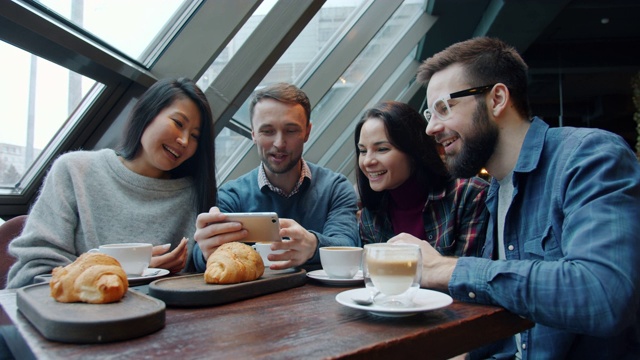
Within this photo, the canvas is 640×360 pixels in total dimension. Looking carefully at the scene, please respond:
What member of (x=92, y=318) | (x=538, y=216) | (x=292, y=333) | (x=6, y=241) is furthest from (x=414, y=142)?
(x=6, y=241)

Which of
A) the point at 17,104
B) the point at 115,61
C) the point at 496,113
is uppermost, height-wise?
the point at 115,61

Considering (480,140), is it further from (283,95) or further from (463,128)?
(283,95)

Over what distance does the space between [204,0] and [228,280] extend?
2118 millimetres

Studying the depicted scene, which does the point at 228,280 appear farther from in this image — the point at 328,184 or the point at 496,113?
the point at 328,184

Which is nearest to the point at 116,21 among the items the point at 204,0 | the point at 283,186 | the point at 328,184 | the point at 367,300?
the point at 204,0

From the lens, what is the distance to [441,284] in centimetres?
116

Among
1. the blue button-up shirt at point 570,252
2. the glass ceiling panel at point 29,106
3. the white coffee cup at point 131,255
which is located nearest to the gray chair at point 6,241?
the glass ceiling panel at point 29,106

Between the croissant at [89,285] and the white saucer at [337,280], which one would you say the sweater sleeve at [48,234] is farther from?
the white saucer at [337,280]

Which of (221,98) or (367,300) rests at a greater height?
(221,98)

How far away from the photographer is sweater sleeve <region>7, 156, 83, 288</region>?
1501 millimetres

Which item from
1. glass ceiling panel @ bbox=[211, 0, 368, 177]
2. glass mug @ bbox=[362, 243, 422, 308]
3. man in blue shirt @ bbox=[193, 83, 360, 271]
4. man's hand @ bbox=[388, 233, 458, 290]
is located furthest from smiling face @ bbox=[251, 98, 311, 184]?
glass ceiling panel @ bbox=[211, 0, 368, 177]

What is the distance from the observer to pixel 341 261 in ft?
4.24

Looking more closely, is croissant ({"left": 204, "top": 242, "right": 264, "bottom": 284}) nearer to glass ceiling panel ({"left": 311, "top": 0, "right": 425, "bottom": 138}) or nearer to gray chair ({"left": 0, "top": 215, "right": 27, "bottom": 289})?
gray chair ({"left": 0, "top": 215, "right": 27, "bottom": 289})

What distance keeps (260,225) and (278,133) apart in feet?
3.15
